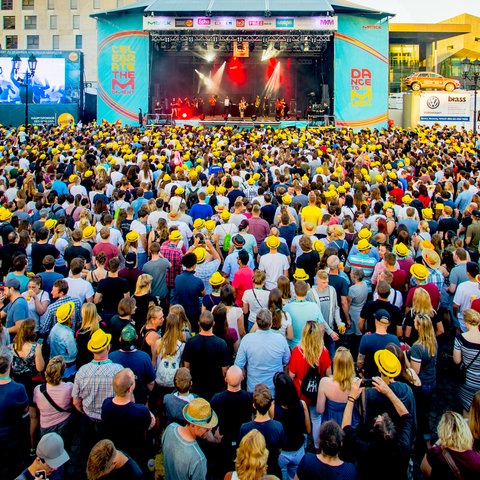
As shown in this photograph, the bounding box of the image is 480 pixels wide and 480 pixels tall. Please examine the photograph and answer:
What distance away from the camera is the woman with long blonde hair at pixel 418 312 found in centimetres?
511

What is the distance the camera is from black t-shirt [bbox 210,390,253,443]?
13.1 feet

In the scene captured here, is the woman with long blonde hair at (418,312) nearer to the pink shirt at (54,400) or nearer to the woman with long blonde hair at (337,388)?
the woman with long blonde hair at (337,388)

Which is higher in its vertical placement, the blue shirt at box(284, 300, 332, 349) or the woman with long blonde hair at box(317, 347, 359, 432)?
the blue shirt at box(284, 300, 332, 349)

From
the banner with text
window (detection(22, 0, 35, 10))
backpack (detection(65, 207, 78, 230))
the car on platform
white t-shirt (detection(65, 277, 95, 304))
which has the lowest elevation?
white t-shirt (detection(65, 277, 95, 304))

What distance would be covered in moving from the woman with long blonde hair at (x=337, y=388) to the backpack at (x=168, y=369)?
1379 mm

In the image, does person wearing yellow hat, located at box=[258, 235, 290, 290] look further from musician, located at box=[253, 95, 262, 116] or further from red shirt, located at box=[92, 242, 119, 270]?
musician, located at box=[253, 95, 262, 116]

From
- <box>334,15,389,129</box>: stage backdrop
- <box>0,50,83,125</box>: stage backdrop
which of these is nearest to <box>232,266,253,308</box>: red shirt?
<box>334,15,389,129</box>: stage backdrop

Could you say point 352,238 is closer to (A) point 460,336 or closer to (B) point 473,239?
(B) point 473,239

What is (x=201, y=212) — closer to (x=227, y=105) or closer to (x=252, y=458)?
(x=252, y=458)

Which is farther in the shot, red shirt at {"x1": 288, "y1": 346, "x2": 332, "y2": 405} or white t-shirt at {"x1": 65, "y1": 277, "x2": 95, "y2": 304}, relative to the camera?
white t-shirt at {"x1": 65, "y1": 277, "x2": 95, "y2": 304}

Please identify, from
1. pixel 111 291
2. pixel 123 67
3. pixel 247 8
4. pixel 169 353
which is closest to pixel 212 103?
pixel 123 67

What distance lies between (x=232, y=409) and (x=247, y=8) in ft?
83.5

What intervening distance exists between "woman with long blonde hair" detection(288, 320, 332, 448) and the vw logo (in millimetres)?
26950

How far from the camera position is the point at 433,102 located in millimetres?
28172
